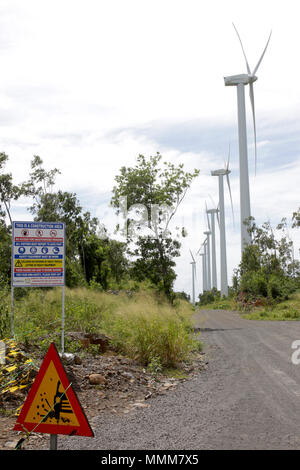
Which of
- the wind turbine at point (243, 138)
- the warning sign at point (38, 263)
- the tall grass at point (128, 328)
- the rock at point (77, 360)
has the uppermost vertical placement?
the wind turbine at point (243, 138)

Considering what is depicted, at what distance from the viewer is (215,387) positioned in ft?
25.3

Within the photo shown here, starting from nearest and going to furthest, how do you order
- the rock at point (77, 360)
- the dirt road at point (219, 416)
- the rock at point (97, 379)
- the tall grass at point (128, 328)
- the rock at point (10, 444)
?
1. the dirt road at point (219, 416)
2. the rock at point (10, 444)
3. the rock at point (97, 379)
4. the rock at point (77, 360)
5. the tall grass at point (128, 328)

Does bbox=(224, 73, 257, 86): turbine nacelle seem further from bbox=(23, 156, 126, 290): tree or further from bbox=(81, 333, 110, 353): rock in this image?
bbox=(81, 333, 110, 353): rock

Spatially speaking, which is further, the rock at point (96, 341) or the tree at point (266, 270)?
the tree at point (266, 270)

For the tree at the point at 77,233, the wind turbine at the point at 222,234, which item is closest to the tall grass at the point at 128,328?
the tree at the point at 77,233

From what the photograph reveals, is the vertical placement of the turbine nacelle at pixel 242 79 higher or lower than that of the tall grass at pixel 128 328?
A: higher

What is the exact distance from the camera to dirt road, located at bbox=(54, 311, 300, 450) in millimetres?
4730

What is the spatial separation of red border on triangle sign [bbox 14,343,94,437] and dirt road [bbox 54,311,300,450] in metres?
1.14

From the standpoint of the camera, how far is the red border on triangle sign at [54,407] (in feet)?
12.2

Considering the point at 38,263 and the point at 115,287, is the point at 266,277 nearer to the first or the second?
the point at 115,287

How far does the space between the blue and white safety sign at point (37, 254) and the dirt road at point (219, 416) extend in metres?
3.90

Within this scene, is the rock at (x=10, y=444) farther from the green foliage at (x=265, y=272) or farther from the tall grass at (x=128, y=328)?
the green foliage at (x=265, y=272)

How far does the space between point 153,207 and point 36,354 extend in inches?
588
